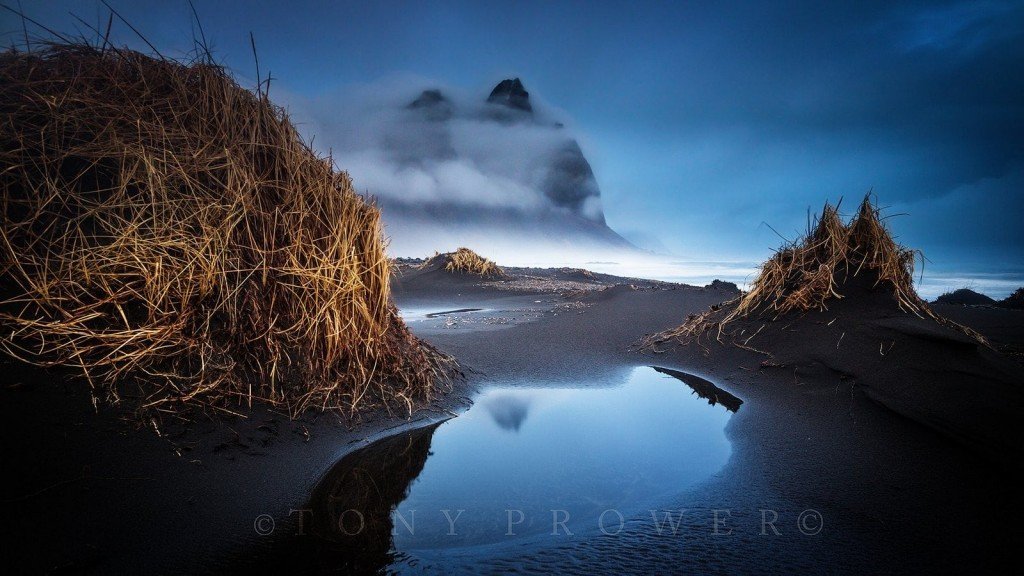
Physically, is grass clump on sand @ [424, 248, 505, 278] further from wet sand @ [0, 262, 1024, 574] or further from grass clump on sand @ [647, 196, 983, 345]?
wet sand @ [0, 262, 1024, 574]

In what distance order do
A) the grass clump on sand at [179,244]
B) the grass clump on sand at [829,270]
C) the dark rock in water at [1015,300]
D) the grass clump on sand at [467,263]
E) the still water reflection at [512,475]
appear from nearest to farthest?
the still water reflection at [512,475], the grass clump on sand at [179,244], the grass clump on sand at [829,270], the dark rock in water at [1015,300], the grass clump on sand at [467,263]

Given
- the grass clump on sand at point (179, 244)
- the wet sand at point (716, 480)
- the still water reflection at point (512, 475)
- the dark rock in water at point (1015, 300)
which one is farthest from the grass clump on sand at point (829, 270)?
the dark rock in water at point (1015, 300)

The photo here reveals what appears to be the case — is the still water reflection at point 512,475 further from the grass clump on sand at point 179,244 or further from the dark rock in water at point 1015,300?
the dark rock in water at point 1015,300

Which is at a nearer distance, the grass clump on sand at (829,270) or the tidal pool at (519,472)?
the tidal pool at (519,472)

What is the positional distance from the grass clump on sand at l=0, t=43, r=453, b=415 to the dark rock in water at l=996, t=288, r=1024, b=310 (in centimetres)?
970

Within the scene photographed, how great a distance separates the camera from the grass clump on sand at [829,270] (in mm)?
3713

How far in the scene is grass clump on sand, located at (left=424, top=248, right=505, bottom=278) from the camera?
13664 mm

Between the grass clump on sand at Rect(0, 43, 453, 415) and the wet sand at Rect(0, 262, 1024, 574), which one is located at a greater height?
the grass clump on sand at Rect(0, 43, 453, 415)

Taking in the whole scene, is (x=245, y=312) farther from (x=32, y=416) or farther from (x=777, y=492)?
(x=777, y=492)

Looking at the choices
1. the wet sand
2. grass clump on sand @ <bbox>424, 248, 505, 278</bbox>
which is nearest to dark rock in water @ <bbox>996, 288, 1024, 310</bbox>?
the wet sand

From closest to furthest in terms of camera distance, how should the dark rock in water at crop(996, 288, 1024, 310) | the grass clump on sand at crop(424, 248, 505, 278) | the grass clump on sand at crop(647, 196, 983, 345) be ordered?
the grass clump on sand at crop(647, 196, 983, 345), the dark rock in water at crop(996, 288, 1024, 310), the grass clump on sand at crop(424, 248, 505, 278)

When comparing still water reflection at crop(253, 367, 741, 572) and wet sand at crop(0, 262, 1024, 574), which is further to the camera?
still water reflection at crop(253, 367, 741, 572)

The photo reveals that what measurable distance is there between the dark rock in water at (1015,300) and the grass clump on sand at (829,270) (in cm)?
570

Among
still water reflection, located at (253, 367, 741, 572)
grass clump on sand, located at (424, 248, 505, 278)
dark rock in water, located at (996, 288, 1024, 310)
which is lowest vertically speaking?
still water reflection, located at (253, 367, 741, 572)
